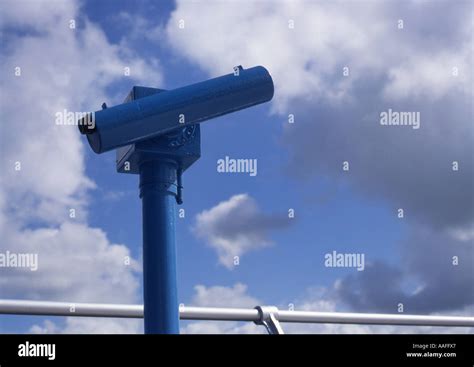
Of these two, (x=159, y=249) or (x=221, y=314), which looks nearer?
(x=159, y=249)

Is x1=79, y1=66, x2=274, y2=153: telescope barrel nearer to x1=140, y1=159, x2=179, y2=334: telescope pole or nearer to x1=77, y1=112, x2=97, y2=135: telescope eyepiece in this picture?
x1=77, y1=112, x2=97, y2=135: telescope eyepiece

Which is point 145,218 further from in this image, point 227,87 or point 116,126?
point 227,87

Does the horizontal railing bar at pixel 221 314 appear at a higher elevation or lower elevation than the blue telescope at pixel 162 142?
lower

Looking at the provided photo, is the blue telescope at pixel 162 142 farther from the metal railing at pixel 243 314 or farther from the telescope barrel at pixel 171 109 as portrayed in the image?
the metal railing at pixel 243 314

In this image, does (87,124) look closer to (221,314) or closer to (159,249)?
(159,249)

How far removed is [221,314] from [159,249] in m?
0.49

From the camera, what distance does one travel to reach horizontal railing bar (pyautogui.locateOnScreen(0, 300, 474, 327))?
3037 mm

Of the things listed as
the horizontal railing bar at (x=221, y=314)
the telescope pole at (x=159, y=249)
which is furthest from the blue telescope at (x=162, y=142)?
the horizontal railing bar at (x=221, y=314)

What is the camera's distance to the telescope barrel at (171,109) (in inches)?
126

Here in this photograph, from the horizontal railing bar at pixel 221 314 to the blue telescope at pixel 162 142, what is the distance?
160mm

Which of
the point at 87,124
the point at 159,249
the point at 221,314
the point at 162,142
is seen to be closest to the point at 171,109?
the point at 162,142

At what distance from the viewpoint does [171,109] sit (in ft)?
10.8
